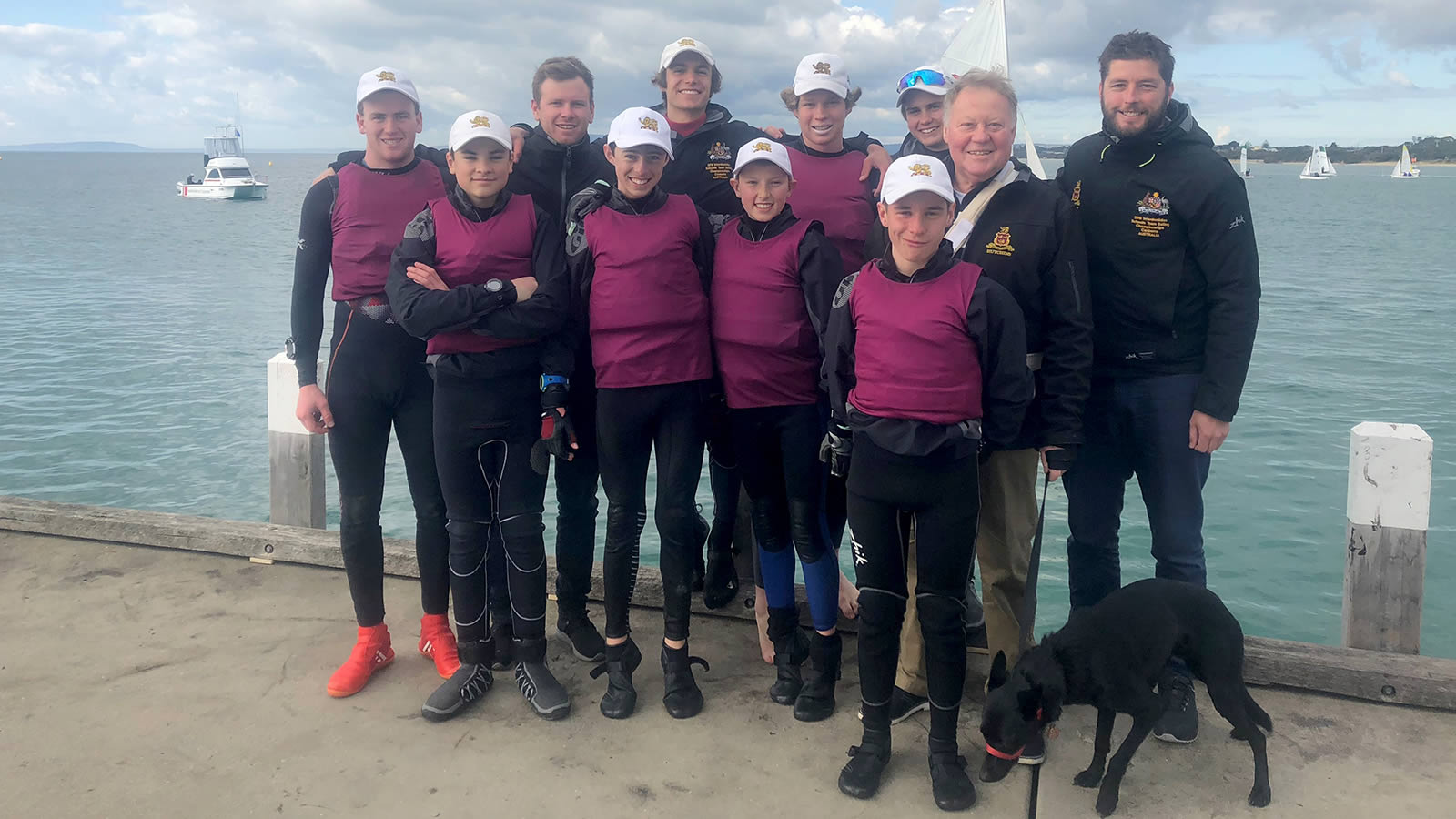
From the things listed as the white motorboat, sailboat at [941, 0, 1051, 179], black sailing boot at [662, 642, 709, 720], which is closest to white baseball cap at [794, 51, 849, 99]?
black sailing boot at [662, 642, 709, 720]

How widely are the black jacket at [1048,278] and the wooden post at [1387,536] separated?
1.37 metres

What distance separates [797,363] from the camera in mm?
3449

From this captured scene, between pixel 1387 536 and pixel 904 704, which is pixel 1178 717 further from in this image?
pixel 1387 536

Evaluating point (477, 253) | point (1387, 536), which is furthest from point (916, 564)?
point (1387, 536)

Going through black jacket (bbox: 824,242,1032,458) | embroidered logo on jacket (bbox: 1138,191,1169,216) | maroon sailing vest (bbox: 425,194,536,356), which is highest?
embroidered logo on jacket (bbox: 1138,191,1169,216)

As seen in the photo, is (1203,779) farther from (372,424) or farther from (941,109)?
(372,424)

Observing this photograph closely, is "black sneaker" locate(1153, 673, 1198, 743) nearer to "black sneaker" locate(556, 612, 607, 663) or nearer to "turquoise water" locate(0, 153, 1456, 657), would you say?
"black sneaker" locate(556, 612, 607, 663)

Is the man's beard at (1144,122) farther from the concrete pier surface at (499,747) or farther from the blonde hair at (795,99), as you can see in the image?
the concrete pier surface at (499,747)

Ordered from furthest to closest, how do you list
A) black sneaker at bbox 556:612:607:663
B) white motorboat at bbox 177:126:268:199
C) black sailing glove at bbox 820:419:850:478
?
white motorboat at bbox 177:126:268:199 < black sneaker at bbox 556:612:607:663 < black sailing glove at bbox 820:419:850:478

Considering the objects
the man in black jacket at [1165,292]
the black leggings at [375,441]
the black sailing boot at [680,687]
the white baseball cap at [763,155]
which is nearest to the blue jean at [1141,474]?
the man in black jacket at [1165,292]

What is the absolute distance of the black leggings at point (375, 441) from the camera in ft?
11.9

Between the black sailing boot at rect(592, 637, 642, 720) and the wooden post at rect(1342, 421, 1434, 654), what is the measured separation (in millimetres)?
2743

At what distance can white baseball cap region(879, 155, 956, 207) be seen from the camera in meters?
3.01

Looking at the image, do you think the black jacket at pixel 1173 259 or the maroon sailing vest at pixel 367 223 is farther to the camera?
the maroon sailing vest at pixel 367 223
